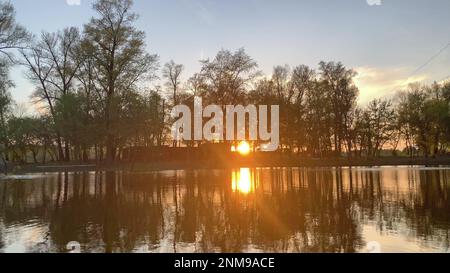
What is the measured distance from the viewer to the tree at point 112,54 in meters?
52.4

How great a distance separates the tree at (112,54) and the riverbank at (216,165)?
12.2ft

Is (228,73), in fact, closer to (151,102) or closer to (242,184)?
(151,102)

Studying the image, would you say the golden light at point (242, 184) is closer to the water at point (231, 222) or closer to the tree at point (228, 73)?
the water at point (231, 222)

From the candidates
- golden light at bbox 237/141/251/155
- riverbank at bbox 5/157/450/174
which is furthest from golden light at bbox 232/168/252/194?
golden light at bbox 237/141/251/155

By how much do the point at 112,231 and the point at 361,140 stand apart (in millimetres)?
69291

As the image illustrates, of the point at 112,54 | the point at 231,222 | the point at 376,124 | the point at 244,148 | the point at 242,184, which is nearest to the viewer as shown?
the point at 231,222

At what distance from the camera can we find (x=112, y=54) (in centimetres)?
5344

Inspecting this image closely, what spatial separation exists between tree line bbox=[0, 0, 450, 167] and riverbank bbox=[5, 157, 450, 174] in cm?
295

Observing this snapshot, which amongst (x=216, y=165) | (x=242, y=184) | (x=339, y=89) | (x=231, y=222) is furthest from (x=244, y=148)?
(x=231, y=222)

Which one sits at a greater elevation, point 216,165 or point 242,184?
point 216,165

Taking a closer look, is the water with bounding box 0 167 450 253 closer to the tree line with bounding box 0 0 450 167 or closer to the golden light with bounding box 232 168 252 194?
the golden light with bounding box 232 168 252 194

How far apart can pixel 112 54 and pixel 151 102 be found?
1045cm

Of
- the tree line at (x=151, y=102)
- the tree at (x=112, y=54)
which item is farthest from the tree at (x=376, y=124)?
the tree at (x=112, y=54)
